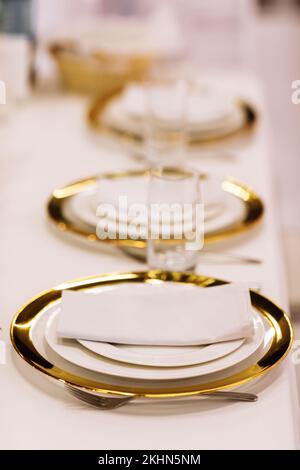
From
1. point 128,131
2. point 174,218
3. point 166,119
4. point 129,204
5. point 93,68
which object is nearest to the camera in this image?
point 174,218

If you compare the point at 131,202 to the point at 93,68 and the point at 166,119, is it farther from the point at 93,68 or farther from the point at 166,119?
the point at 93,68

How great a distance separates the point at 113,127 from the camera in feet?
5.60

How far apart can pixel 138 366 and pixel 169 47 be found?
4.97 ft

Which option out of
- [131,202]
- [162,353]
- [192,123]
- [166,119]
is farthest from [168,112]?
[162,353]

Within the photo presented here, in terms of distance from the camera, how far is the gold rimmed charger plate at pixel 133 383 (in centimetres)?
81

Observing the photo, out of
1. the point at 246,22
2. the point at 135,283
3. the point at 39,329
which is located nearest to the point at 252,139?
the point at 135,283

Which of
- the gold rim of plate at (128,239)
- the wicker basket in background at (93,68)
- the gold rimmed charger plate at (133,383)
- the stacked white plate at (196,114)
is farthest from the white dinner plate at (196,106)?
the gold rimmed charger plate at (133,383)

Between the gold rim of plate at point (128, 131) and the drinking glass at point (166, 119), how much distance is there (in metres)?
0.07

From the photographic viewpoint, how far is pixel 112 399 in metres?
0.82

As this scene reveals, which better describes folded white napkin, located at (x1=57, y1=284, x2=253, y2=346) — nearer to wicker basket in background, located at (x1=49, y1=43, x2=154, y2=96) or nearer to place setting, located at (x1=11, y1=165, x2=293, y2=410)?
place setting, located at (x1=11, y1=165, x2=293, y2=410)

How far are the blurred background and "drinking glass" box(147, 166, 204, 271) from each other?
1.08 feet

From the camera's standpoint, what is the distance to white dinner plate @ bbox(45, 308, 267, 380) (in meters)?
0.82

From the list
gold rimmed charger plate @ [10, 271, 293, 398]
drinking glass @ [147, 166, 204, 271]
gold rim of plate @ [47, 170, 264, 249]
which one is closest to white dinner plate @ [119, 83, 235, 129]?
gold rim of plate @ [47, 170, 264, 249]
